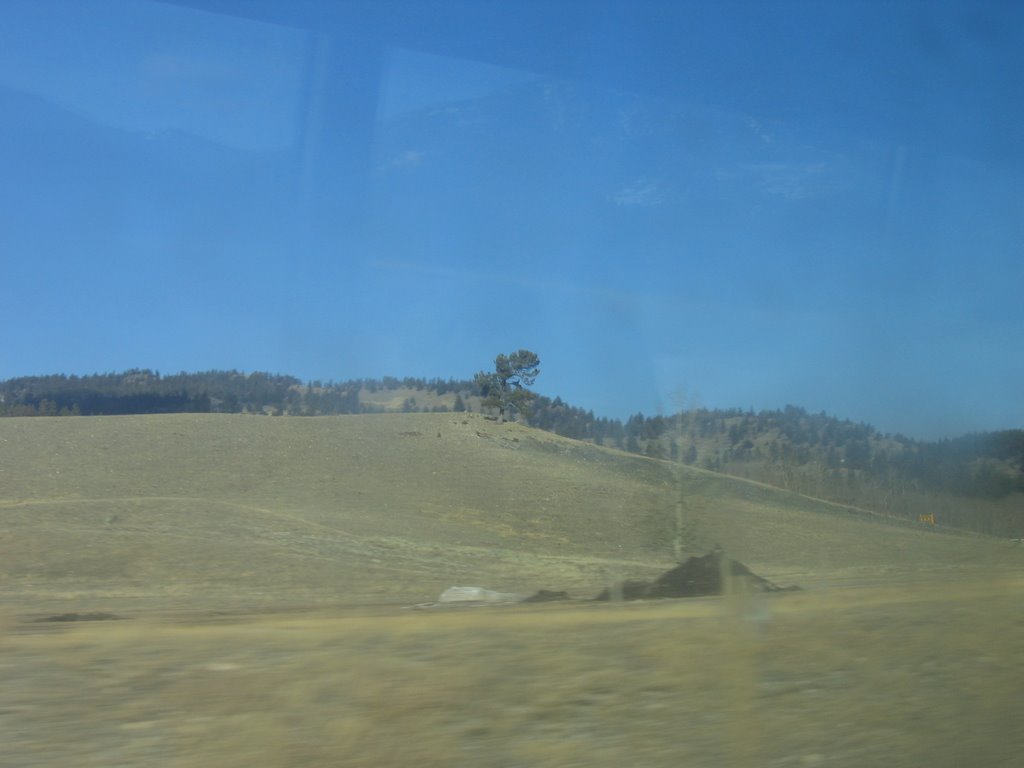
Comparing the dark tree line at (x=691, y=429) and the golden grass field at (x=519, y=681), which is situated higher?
the dark tree line at (x=691, y=429)

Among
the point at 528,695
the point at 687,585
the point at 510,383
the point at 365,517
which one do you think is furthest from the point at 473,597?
the point at 510,383

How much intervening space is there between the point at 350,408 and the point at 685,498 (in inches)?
4137

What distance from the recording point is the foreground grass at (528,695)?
6.75 meters

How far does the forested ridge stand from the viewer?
49.2 meters

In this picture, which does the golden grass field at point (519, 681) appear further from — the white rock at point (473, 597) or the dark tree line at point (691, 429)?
the dark tree line at point (691, 429)

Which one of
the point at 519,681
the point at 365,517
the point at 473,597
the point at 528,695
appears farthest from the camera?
the point at 365,517

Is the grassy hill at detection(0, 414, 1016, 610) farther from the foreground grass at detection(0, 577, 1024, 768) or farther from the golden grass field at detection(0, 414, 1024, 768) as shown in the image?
the foreground grass at detection(0, 577, 1024, 768)

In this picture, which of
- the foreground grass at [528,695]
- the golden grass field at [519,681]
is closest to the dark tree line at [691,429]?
the golden grass field at [519,681]

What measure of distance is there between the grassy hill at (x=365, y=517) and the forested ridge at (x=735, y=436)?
2.68 m

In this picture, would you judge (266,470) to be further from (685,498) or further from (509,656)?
(509,656)

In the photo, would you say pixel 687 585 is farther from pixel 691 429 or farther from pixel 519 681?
pixel 691 429

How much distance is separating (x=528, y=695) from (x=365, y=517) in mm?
44262

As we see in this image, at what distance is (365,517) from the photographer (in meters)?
51.3

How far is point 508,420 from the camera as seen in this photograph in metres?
106
